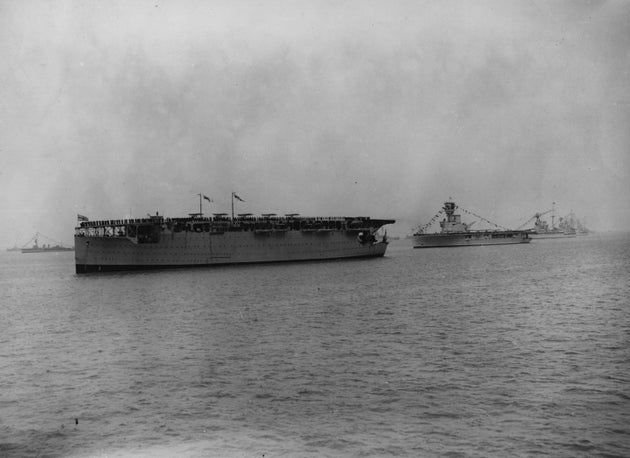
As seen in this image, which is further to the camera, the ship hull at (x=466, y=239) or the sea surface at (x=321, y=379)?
the ship hull at (x=466, y=239)

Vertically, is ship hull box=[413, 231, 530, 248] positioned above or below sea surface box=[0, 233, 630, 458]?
above

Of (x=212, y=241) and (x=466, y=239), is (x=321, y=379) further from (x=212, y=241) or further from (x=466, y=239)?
(x=466, y=239)

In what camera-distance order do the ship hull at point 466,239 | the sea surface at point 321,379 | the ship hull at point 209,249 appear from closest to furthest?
the sea surface at point 321,379 < the ship hull at point 209,249 < the ship hull at point 466,239

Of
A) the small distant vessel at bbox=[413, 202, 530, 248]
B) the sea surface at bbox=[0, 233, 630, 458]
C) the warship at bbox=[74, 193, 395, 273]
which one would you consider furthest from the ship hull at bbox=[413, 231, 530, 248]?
the sea surface at bbox=[0, 233, 630, 458]

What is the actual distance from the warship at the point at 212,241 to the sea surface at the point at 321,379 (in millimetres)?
29027

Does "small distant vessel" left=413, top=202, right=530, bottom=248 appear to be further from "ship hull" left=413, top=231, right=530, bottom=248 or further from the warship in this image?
the warship

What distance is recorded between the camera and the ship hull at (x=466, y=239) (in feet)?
419

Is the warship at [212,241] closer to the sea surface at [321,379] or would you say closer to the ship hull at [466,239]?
the sea surface at [321,379]

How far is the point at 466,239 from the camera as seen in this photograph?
129m

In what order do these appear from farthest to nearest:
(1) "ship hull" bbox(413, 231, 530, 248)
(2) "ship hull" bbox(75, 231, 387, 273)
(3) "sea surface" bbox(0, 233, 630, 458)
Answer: (1) "ship hull" bbox(413, 231, 530, 248) → (2) "ship hull" bbox(75, 231, 387, 273) → (3) "sea surface" bbox(0, 233, 630, 458)

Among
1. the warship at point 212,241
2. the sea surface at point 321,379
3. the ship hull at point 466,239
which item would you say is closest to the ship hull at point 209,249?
the warship at point 212,241

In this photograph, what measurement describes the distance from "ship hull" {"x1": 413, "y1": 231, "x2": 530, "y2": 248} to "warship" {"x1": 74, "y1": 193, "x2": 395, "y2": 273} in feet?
179

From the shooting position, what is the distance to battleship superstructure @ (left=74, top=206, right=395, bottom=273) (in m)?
59.7

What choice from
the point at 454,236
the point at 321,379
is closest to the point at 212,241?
the point at 321,379
